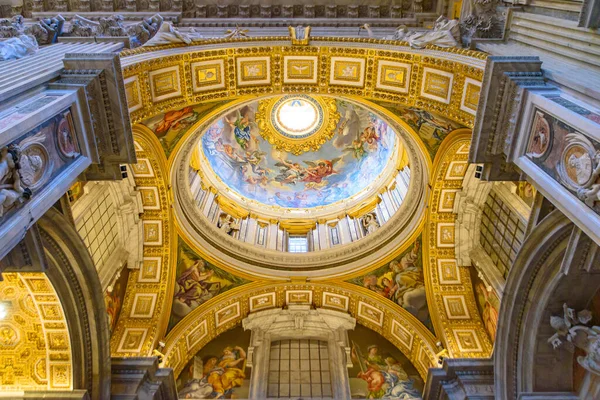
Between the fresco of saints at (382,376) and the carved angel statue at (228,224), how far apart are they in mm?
5763

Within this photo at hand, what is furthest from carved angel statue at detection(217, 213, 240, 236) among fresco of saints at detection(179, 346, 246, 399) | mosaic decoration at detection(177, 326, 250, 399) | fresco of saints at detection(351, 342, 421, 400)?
fresco of saints at detection(351, 342, 421, 400)

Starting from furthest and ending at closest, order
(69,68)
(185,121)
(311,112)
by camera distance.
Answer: (311,112)
(185,121)
(69,68)

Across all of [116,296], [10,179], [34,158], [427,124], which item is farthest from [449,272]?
[10,179]

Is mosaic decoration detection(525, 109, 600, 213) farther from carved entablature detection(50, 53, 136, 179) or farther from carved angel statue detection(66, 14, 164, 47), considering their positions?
carved angel statue detection(66, 14, 164, 47)

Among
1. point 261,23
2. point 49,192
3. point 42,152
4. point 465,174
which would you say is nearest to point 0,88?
point 42,152

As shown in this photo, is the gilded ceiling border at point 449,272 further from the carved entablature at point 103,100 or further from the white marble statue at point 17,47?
the white marble statue at point 17,47

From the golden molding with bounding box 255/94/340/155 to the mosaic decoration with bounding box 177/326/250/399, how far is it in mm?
8642

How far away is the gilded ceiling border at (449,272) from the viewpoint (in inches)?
524

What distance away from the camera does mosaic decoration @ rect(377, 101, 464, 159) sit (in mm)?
12615

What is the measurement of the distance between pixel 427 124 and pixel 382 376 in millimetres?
7486

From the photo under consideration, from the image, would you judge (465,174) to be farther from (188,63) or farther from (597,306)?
(188,63)

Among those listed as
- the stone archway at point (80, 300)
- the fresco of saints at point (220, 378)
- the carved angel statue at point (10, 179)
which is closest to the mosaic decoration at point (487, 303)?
the fresco of saints at point (220, 378)

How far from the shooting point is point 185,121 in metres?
13.1

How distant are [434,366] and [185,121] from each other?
31.1 ft
